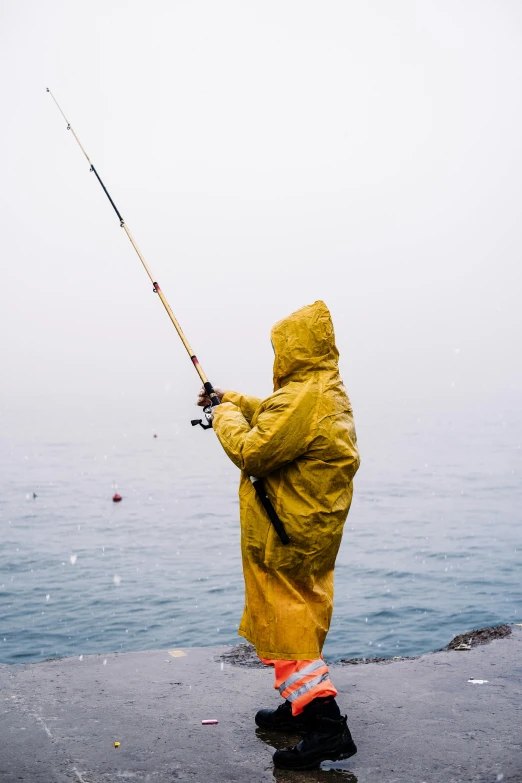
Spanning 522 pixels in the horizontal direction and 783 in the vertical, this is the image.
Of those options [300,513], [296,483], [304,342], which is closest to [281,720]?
[300,513]

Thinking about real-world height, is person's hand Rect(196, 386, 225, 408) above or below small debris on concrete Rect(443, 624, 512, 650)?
above

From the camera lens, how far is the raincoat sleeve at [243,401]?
456 centimetres

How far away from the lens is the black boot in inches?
147

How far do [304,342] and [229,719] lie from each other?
213cm

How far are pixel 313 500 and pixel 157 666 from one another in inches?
87.2

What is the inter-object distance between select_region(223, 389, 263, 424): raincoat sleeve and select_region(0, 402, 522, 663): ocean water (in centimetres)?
831

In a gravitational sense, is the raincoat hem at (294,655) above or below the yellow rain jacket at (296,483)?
below

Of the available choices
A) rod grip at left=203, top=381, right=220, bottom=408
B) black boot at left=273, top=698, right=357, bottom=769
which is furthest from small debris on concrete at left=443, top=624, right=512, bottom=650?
rod grip at left=203, top=381, right=220, bottom=408

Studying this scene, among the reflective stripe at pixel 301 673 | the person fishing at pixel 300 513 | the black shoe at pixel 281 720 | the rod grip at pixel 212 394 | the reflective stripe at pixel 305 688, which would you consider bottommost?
the black shoe at pixel 281 720

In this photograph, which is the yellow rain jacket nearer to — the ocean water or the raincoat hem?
the raincoat hem

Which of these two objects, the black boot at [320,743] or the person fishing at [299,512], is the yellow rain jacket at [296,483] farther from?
the black boot at [320,743]

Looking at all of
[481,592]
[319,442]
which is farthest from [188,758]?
[481,592]

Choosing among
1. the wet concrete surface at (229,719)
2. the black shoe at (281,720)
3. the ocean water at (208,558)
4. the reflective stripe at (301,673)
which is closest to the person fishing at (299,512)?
the reflective stripe at (301,673)

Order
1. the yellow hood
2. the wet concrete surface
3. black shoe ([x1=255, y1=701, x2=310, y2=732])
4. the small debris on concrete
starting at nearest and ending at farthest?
the wet concrete surface, the yellow hood, black shoe ([x1=255, y1=701, x2=310, y2=732]), the small debris on concrete
